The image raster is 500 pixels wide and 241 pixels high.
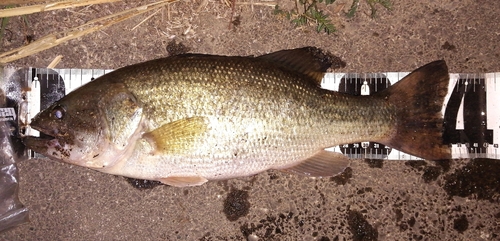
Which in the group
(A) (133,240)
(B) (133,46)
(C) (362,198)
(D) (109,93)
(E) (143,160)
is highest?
(B) (133,46)

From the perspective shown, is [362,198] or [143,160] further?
[362,198]

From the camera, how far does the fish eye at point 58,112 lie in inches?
103

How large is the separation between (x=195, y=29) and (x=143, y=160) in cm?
112

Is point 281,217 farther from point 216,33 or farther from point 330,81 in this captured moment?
point 216,33

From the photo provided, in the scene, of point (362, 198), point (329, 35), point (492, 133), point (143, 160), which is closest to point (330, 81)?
point (329, 35)

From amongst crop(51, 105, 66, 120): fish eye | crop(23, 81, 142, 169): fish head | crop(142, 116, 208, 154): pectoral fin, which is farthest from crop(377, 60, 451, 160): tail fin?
crop(51, 105, 66, 120): fish eye

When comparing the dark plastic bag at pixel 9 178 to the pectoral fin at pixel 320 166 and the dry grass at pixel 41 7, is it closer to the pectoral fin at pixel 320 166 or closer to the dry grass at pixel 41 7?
the dry grass at pixel 41 7

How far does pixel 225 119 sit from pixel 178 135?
0.99 ft

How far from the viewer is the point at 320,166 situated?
2.90 m

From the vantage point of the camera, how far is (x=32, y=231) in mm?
3225

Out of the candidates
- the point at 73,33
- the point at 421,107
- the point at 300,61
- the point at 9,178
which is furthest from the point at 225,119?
the point at 9,178

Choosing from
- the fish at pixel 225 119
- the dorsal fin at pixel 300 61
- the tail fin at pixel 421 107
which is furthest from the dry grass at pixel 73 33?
the tail fin at pixel 421 107

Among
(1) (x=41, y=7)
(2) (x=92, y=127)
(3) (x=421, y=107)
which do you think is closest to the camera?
(2) (x=92, y=127)

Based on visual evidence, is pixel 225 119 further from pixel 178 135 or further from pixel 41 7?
pixel 41 7
